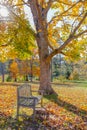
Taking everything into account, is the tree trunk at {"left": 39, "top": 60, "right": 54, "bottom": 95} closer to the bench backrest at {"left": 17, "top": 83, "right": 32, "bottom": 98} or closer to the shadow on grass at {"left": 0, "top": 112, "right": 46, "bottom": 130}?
the bench backrest at {"left": 17, "top": 83, "right": 32, "bottom": 98}

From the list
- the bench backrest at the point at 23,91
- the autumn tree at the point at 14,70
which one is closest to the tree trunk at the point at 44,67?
the bench backrest at the point at 23,91

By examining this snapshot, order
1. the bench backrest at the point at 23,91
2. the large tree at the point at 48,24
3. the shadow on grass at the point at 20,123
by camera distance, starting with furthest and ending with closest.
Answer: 1. the large tree at the point at 48,24
2. the bench backrest at the point at 23,91
3. the shadow on grass at the point at 20,123

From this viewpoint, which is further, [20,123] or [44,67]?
[44,67]

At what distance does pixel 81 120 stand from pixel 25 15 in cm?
1024

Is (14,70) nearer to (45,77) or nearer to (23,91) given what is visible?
(45,77)

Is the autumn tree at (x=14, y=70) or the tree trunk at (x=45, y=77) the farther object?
the autumn tree at (x=14, y=70)

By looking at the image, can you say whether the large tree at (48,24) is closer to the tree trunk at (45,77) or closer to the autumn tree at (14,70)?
the tree trunk at (45,77)

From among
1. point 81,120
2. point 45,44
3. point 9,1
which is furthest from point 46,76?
point 81,120

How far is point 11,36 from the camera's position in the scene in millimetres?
17828

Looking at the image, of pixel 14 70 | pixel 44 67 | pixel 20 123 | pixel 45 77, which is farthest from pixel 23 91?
pixel 14 70

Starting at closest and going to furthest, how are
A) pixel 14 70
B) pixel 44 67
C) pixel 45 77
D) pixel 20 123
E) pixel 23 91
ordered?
pixel 20 123, pixel 23 91, pixel 44 67, pixel 45 77, pixel 14 70

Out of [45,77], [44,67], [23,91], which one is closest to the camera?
[23,91]

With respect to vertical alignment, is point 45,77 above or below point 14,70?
below

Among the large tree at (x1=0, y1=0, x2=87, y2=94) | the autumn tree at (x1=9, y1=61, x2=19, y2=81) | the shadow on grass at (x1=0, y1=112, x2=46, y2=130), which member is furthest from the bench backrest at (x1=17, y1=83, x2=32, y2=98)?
the autumn tree at (x1=9, y1=61, x2=19, y2=81)
